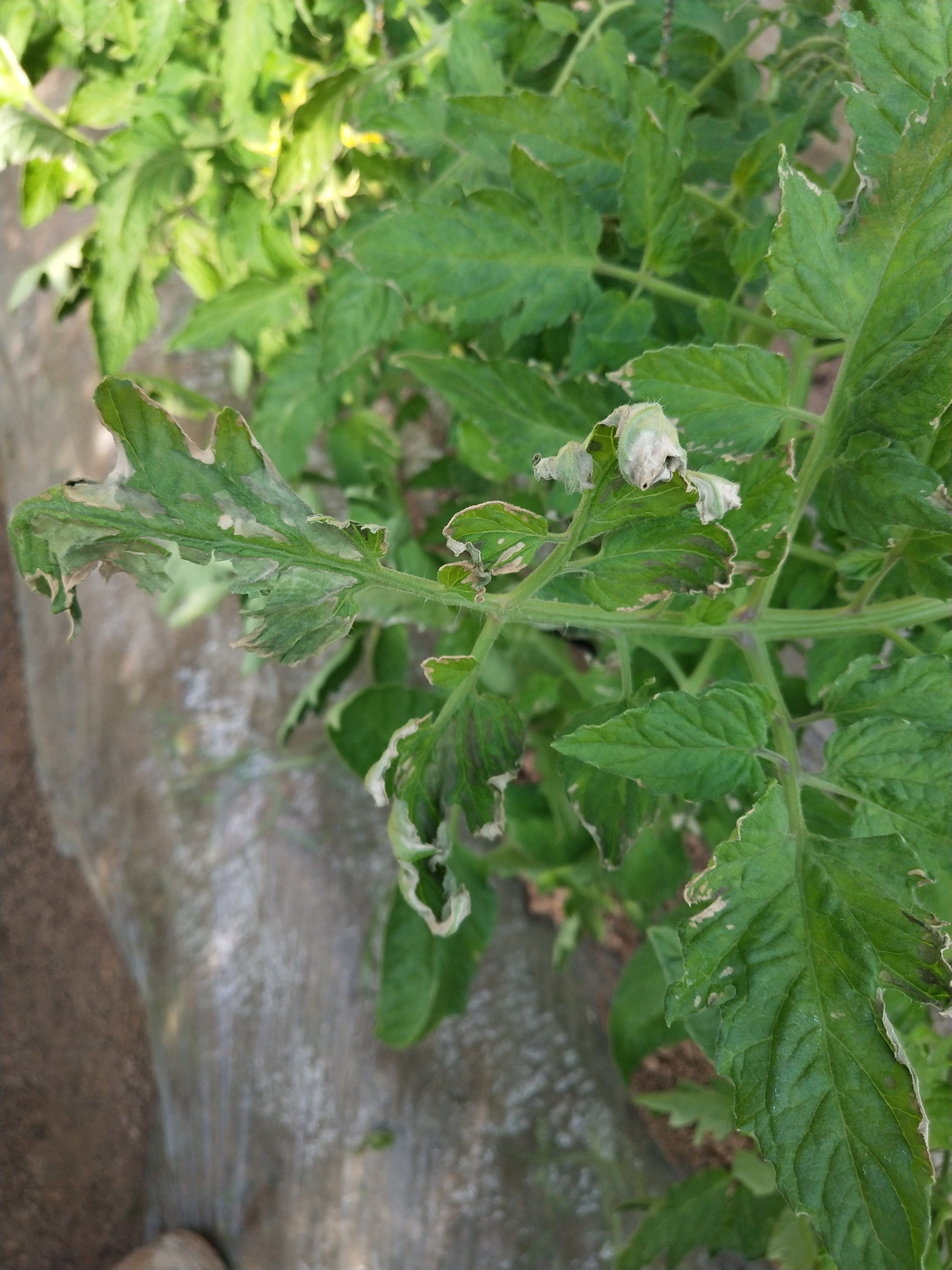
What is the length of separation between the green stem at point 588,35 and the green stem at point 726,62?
8 cm

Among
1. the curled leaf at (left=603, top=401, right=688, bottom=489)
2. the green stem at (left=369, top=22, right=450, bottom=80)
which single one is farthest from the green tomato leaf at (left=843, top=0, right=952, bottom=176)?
the green stem at (left=369, top=22, right=450, bottom=80)

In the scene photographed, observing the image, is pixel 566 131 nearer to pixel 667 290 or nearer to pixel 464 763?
pixel 667 290

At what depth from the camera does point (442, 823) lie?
1.76ft

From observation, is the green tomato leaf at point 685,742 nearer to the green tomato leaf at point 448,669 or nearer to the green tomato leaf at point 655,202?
the green tomato leaf at point 448,669

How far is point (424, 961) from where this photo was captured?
83 cm

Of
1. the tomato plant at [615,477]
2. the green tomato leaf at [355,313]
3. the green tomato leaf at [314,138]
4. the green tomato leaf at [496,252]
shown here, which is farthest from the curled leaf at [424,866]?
the green tomato leaf at [314,138]

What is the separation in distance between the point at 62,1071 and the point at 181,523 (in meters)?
1.85

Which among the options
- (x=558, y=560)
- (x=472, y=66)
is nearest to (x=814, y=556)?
(x=558, y=560)

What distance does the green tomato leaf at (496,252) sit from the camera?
623 millimetres

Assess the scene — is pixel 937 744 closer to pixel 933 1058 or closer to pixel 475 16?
pixel 933 1058

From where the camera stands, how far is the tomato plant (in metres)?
0.42

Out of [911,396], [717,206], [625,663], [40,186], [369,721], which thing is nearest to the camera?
[911,396]

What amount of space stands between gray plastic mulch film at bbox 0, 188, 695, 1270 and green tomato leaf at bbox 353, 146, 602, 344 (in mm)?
780

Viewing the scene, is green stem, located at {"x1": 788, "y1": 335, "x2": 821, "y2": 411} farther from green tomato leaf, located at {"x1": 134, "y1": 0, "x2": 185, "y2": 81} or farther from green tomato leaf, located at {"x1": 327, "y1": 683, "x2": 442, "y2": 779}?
green tomato leaf, located at {"x1": 134, "y1": 0, "x2": 185, "y2": 81}
